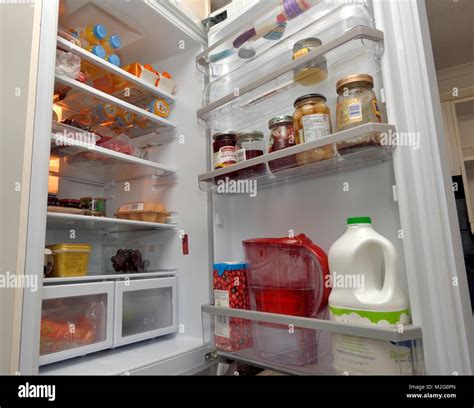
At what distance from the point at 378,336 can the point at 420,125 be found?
493 mm

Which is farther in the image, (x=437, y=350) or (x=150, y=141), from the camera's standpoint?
(x=150, y=141)

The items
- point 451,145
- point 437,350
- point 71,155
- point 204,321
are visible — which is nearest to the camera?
A: point 437,350

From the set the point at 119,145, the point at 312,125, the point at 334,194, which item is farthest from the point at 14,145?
the point at 334,194

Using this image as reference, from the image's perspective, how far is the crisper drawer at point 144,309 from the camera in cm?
109

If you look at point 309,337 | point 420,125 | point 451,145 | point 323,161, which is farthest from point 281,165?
point 451,145

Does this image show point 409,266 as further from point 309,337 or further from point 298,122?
point 298,122

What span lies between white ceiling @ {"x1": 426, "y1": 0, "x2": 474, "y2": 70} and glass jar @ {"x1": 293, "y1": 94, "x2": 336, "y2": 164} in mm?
1216

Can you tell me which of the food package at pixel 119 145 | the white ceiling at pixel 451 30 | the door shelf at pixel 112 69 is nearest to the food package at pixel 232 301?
the food package at pixel 119 145

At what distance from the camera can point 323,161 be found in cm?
89

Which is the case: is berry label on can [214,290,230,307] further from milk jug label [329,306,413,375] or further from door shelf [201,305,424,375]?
milk jug label [329,306,413,375]

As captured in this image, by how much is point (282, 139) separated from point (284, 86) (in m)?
0.18

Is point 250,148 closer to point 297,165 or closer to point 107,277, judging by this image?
point 297,165

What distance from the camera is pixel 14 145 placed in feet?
2.60

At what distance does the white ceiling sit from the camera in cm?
163
